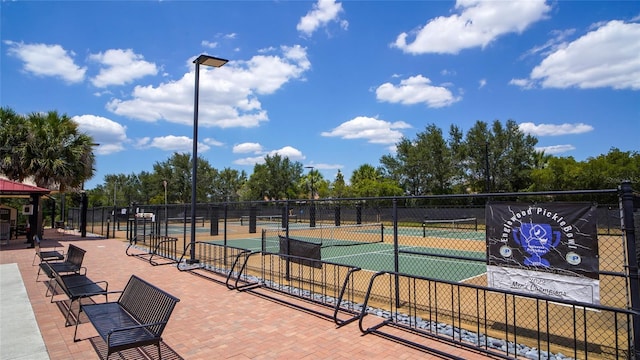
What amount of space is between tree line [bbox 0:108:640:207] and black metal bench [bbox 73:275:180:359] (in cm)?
2088

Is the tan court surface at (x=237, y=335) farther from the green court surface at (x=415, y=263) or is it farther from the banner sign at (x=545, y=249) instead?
the green court surface at (x=415, y=263)

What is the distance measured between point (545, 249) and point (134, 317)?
591 centimetres

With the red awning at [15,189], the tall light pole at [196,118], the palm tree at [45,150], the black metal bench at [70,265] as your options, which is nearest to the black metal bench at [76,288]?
the black metal bench at [70,265]

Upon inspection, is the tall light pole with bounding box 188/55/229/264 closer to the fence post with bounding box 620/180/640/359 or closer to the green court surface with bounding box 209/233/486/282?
the green court surface with bounding box 209/233/486/282

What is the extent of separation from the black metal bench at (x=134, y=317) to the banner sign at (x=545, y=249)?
476 centimetres

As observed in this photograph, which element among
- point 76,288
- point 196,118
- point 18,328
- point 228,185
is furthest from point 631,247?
point 228,185

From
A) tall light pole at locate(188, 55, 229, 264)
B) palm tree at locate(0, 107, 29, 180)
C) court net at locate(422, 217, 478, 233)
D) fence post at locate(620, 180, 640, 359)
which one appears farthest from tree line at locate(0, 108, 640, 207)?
fence post at locate(620, 180, 640, 359)

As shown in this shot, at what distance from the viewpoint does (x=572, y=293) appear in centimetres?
521

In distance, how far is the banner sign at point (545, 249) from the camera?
16.7ft

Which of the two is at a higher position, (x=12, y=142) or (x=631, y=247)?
(x=12, y=142)

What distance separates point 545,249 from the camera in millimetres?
5453

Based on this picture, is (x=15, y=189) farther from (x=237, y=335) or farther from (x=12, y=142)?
(x=237, y=335)

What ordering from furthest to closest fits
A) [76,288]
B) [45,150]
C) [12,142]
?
[45,150] < [12,142] < [76,288]

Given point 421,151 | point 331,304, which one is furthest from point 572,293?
point 421,151
